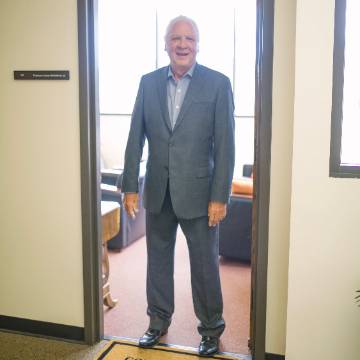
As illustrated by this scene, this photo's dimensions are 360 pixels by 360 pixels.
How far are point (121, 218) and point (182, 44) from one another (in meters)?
2.09

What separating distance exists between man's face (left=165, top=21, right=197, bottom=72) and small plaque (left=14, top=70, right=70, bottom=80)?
1.72 feet

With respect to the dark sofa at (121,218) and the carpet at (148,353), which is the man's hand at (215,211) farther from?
the dark sofa at (121,218)

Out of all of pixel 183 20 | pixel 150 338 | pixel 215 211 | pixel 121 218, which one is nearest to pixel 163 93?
pixel 183 20

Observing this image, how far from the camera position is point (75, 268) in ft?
7.90

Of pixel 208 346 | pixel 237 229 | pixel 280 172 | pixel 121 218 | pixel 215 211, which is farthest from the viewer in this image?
pixel 121 218

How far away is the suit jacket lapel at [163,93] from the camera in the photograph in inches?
86.4

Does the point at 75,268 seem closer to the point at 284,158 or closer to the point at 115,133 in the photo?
the point at 284,158

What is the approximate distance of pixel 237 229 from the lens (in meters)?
3.55

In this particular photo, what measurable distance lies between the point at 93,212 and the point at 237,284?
1379mm

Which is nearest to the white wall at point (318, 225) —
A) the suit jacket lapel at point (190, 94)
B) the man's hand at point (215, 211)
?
the man's hand at point (215, 211)

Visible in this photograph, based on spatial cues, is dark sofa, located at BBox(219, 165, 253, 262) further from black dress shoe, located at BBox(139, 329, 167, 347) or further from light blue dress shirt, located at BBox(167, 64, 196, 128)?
light blue dress shirt, located at BBox(167, 64, 196, 128)

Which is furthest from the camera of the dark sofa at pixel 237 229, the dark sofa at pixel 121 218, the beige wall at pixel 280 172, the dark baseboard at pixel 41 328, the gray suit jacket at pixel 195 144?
the dark sofa at pixel 121 218

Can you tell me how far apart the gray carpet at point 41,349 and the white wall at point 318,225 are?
3.29 feet

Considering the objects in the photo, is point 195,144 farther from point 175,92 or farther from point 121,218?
point 121,218
